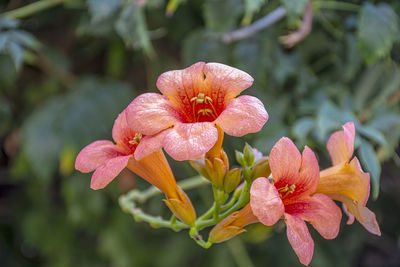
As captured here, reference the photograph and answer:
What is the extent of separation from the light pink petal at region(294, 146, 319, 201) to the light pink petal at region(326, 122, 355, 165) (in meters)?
0.11

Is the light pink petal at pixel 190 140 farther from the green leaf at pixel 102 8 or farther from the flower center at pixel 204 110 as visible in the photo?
the green leaf at pixel 102 8

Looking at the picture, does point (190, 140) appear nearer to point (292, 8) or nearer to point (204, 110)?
point (204, 110)

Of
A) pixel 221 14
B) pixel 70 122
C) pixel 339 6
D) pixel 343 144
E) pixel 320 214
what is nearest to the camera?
pixel 320 214

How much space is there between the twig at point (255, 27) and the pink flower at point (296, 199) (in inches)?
33.8

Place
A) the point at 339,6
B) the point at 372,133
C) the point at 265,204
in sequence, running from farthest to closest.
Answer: the point at 339,6 < the point at 372,133 < the point at 265,204

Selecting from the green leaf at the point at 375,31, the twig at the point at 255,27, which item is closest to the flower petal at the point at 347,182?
the green leaf at the point at 375,31

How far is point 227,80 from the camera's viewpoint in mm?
794

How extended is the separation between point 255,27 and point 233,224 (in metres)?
0.90

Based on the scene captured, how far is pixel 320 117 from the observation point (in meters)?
1.36

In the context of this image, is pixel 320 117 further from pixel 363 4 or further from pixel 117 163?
pixel 117 163

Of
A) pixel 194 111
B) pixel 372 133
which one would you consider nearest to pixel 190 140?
pixel 194 111

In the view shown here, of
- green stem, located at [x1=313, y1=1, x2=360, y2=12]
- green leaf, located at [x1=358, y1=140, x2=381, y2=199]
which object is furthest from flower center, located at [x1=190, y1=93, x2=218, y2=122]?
green stem, located at [x1=313, y1=1, x2=360, y2=12]

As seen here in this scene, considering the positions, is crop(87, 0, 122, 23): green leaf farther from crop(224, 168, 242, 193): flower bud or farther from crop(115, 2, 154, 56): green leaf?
crop(224, 168, 242, 193): flower bud

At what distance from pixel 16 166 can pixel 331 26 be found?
5.42 feet
